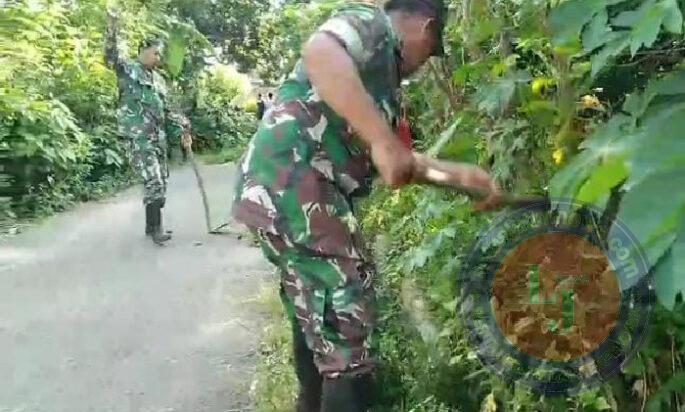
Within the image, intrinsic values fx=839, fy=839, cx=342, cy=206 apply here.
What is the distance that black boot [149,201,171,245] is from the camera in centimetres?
738

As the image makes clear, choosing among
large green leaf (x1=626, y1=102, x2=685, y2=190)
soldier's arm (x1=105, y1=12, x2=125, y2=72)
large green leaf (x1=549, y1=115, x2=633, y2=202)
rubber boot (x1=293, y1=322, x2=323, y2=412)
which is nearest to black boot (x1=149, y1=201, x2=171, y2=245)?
soldier's arm (x1=105, y1=12, x2=125, y2=72)

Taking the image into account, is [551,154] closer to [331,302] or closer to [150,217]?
[331,302]

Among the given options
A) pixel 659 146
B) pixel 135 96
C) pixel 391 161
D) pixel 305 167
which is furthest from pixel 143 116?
pixel 659 146

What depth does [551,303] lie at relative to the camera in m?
2.31

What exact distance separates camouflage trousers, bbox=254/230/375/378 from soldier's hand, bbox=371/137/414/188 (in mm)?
440

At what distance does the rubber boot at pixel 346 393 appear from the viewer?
2471mm

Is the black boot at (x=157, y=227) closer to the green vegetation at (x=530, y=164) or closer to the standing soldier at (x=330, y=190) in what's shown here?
the green vegetation at (x=530, y=164)

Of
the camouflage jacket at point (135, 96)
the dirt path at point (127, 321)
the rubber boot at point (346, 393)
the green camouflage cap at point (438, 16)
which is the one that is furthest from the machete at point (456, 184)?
the camouflage jacket at point (135, 96)

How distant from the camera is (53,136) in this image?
977 centimetres

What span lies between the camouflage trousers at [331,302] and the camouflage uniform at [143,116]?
503 cm

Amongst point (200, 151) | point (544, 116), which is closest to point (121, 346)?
point (544, 116)

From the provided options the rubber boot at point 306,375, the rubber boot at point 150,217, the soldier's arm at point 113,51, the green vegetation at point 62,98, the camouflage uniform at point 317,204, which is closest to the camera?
the camouflage uniform at point 317,204

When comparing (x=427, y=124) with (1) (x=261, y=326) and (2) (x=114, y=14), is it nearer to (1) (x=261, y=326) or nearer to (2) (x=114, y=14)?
(1) (x=261, y=326)

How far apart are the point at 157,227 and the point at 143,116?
992mm
